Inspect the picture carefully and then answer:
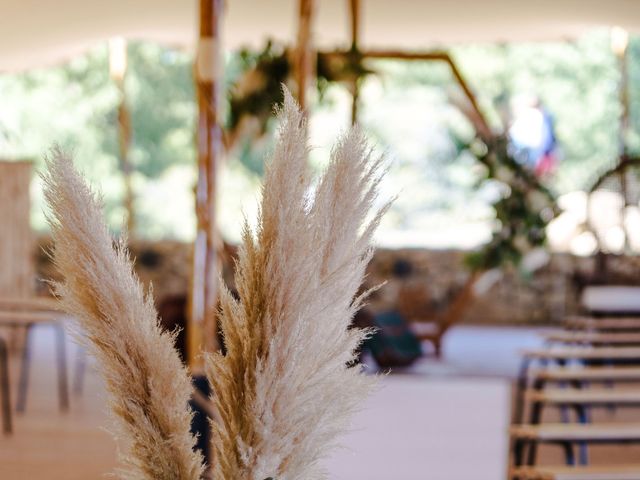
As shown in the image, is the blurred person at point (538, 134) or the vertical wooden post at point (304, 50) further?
the blurred person at point (538, 134)

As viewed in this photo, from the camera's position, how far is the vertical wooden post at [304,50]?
16.2ft

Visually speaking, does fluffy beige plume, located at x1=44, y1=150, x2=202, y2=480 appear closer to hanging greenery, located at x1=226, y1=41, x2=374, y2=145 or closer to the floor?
the floor

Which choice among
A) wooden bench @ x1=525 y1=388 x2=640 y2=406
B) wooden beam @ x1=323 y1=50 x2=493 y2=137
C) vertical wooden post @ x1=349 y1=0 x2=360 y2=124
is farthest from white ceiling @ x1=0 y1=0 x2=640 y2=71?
wooden bench @ x1=525 y1=388 x2=640 y2=406

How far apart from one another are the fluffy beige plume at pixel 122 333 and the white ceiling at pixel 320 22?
207 inches

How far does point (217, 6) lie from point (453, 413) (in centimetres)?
176

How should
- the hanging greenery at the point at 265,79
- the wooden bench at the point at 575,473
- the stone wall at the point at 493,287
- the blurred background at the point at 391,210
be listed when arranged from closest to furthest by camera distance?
1. the wooden bench at the point at 575,473
2. the blurred background at the point at 391,210
3. the hanging greenery at the point at 265,79
4. the stone wall at the point at 493,287

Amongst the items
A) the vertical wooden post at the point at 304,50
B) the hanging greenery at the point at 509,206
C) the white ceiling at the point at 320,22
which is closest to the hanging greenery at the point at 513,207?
the hanging greenery at the point at 509,206

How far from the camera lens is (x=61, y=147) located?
714 millimetres

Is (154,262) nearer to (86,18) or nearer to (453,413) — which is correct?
(86,18)

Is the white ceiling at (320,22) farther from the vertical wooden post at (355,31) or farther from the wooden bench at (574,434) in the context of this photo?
the wooden bench at (574,434)

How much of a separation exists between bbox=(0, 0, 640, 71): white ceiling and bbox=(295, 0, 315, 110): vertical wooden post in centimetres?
115

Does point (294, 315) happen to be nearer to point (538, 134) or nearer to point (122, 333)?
point (122, 333)

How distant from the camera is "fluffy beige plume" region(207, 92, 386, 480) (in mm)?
689

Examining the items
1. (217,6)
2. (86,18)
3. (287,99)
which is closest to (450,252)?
(86,18)
